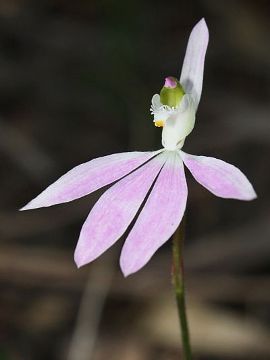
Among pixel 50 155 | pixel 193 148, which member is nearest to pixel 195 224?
pixel 193 148

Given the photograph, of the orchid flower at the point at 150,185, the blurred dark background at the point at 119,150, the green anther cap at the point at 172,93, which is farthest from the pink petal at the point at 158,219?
the blurred dark background at the point at 119,150

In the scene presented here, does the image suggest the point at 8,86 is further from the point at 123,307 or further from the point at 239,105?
the point at 123,307

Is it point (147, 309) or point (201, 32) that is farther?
point (147, 309)

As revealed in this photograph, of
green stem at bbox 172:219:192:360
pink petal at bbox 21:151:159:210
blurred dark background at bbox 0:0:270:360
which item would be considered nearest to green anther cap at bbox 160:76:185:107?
pink petal at bbox 21:151:159:210

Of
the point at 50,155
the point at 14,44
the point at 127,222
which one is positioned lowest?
the point at 127,222

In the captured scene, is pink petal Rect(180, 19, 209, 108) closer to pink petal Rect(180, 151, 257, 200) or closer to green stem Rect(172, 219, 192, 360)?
pink petal Rect(180, 151, 257, 200)

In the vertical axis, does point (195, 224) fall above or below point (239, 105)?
below
